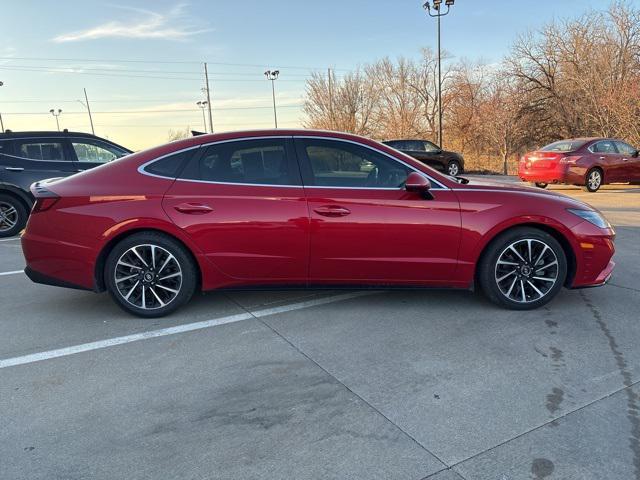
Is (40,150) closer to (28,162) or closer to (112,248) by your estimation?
(28,162)

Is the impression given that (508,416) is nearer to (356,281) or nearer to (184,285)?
(356,281)

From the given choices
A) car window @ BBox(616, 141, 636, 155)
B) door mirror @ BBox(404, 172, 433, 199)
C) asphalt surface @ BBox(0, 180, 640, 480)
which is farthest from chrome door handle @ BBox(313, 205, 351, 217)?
car window @ BBox(616, 141, 636, 155)

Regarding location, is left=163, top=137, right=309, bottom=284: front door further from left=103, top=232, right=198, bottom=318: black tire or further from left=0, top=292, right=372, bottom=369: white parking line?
left=0, top=292, right=372, bottom=369: white parking line

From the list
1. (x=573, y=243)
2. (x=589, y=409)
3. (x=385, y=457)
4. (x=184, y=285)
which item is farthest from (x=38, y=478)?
(x=573, y=243)

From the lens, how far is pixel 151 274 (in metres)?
3.87

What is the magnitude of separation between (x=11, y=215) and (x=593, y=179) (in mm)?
13365

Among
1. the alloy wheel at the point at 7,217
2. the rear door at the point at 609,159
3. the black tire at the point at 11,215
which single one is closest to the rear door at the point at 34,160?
the black tire at the point at 11,215

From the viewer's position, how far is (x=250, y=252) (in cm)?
386

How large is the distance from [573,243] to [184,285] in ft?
10.9

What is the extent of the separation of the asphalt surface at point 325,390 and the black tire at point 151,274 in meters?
0.15

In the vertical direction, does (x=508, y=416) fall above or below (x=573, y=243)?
below

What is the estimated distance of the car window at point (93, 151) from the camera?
8.12 metres

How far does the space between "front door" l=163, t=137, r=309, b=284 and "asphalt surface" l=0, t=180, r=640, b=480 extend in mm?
493

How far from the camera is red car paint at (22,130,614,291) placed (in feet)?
12.4
